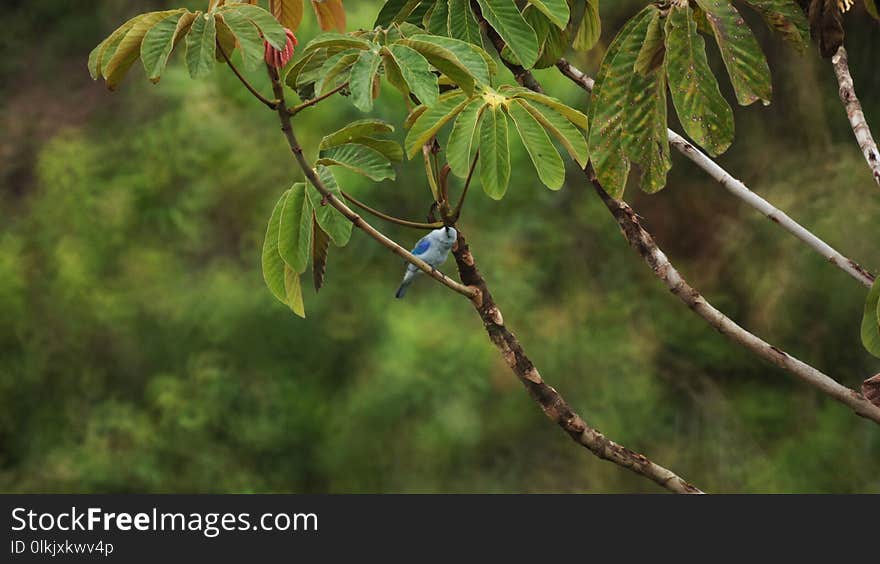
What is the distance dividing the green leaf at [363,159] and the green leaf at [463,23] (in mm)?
199

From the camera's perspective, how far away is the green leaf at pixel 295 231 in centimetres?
132

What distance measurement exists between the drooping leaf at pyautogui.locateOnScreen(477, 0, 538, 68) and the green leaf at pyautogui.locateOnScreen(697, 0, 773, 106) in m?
0.21

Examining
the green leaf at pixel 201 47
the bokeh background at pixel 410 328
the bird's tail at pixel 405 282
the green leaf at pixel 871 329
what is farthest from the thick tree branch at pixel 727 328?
the bokeh background at pixel 410 328

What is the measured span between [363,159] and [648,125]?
1.31ft

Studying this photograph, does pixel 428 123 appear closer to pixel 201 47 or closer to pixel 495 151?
pixel 495 151

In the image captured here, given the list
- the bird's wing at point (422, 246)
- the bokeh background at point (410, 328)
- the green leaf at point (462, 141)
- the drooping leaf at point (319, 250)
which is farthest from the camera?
the bokeh background at point (410, 328)

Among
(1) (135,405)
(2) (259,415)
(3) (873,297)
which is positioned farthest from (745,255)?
(3) (873,297)

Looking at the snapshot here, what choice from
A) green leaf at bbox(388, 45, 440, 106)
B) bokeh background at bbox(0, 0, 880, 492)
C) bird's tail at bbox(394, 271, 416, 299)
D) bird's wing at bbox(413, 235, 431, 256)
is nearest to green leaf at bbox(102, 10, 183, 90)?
green leaf at bbox(388, 45, 440, 106)

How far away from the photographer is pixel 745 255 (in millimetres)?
3701

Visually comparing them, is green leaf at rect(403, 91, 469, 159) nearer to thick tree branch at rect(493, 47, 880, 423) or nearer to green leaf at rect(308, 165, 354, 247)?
green leaf at rect(308, 165, 354, 247)

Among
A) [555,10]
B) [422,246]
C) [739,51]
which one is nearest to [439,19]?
[555,10]

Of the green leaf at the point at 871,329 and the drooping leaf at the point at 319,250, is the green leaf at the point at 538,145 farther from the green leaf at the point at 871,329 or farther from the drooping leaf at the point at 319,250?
the green leaf at the point at 871,329

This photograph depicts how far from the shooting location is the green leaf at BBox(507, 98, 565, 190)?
1.27 metres

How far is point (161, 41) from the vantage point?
1135mm
